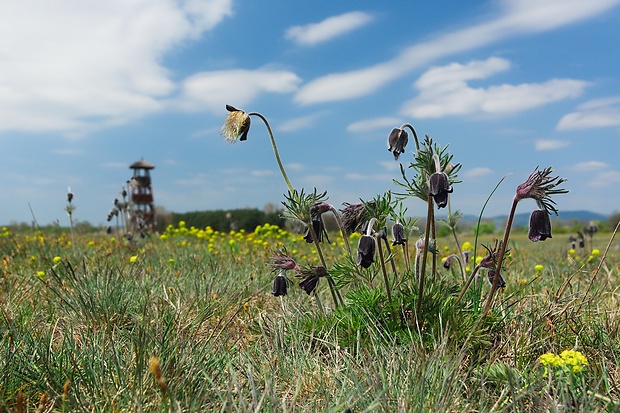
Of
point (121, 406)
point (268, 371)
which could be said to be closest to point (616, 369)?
point (268, 371)

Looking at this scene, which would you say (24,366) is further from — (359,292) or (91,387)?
(359,292)

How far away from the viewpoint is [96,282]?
4.51m

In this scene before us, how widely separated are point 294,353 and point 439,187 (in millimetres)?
1255

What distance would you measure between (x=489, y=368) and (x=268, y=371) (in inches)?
44.8

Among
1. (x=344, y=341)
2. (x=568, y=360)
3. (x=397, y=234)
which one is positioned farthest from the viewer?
(x=344, y=341)

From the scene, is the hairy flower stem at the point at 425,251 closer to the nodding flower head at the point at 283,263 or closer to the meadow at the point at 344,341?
the meadow at the point at 344,341

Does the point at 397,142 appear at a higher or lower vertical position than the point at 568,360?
higher

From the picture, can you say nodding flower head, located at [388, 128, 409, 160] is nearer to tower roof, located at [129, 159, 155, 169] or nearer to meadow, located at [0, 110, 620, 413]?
meadow, located at [0, 110, 620, 413]

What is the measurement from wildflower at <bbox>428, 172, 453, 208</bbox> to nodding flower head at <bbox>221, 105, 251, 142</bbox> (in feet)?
4.16

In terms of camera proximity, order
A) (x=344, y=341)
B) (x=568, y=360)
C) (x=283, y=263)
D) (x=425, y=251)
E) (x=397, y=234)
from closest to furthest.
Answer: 1. (x=568, y=360)
2. (x=425, y=251)
3. (x=397, y=234)
4. (x=344, y=341)
5. (x=283, y=263)

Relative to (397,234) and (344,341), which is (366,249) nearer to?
(397,234)

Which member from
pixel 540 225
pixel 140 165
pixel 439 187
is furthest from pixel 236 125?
pixel 140 165

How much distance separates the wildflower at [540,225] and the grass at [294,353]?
602mm

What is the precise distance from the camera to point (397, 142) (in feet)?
10.8
